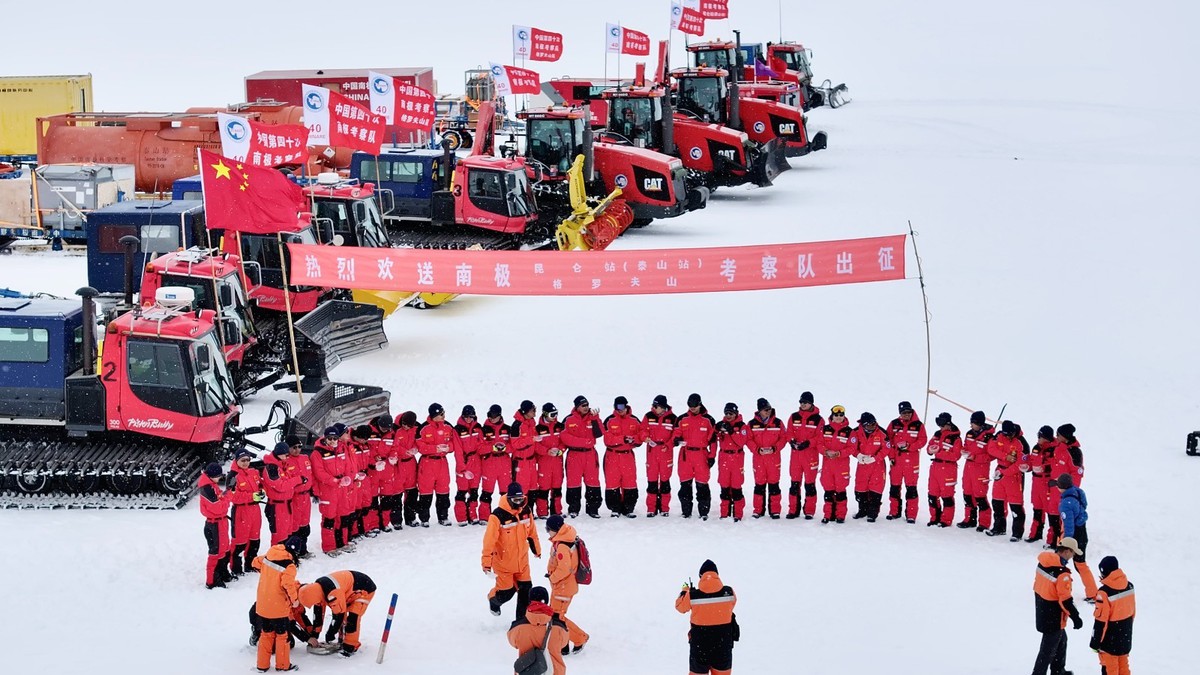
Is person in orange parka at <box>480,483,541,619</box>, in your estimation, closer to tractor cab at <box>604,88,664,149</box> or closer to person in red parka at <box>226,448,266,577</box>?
person in red parka at <box>226,448,266,577</box>

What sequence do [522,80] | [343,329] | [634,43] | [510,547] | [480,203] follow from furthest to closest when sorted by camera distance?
[634,43] < [522,80] < [480,203] < [343,329] < [510,547]

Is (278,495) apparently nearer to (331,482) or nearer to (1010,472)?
(331,482)

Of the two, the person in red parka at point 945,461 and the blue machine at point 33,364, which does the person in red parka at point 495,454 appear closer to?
the person in red parka at point 945,461

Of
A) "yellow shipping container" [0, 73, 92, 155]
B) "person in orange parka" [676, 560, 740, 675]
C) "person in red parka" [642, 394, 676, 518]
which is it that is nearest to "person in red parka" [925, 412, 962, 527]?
"person in red parka" [642, 394, 676, 518]

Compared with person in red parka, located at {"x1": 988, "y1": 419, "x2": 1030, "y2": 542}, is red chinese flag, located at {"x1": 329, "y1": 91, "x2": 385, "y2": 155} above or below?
above

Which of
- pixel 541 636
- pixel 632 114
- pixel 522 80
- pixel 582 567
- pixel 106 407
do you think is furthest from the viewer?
pixel 632 114

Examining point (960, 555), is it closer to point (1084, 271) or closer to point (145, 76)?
point (1084, 271)

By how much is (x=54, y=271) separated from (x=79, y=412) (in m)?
9.52

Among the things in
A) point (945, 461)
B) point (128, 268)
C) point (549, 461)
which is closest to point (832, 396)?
point (945, 461)

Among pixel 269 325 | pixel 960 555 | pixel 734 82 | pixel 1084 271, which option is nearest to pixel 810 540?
pixel 960 555

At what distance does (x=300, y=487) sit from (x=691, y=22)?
2192 cm

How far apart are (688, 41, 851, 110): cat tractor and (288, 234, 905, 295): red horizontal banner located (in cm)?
1725

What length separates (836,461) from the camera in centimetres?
1162

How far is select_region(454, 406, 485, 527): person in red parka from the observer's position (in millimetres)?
11664
